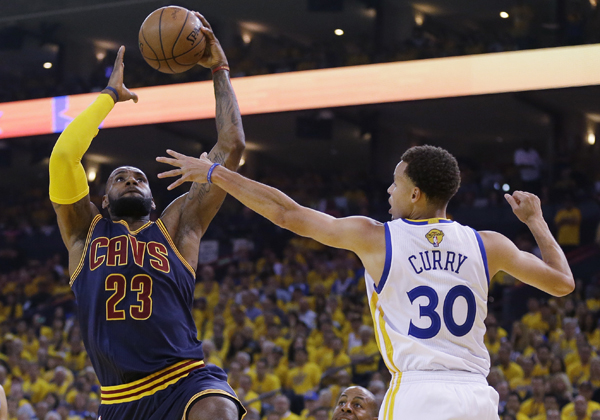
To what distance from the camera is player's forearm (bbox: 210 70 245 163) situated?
380 centimetres

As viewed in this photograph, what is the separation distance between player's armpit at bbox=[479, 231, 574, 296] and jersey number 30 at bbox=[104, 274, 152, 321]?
1598 millimetres

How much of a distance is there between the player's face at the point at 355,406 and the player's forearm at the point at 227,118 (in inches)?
55.2

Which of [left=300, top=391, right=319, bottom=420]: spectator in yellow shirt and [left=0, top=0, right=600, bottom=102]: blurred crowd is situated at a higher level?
[left=0, top=0, right=600, bottom=102]: blurred crowd

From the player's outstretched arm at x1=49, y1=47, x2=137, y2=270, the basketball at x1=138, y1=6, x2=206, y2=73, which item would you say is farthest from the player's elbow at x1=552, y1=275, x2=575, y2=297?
the basketball at x1=138, y1=6, x2=206, y2=73

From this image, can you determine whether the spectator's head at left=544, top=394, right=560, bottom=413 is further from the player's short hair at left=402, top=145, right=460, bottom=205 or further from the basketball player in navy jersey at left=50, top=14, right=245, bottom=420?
the player's short hair at left=402, top=145, right=460, bottom=205

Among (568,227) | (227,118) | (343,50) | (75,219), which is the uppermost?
(343,50)

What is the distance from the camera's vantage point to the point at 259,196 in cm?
274

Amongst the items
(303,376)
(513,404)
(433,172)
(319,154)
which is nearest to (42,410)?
(303,376)

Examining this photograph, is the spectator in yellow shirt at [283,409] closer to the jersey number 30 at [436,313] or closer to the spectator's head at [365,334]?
the spectator's head at [365,334]

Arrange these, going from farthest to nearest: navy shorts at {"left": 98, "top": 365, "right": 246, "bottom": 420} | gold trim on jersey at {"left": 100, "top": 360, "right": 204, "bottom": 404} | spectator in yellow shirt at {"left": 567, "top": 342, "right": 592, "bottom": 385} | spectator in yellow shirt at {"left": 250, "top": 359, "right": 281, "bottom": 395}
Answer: spectator in yellow shirt at {"left": 250, "top": 359, "right": 281, "bottom": 395} < spectator in yellow shirt at {"left": 567, "top": 342, "right": 592, "bottom": 385} < gold trim on jersey at {"left": 100, "top": 360, "right": 204, "bottom": 404} < navy shorts at {"left": 98, "top": 365, "right": 246, "bottom": 420}

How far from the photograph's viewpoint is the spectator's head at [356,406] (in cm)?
371

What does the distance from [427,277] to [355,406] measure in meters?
1.45

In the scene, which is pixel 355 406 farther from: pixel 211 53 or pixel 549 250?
pixel 211 53

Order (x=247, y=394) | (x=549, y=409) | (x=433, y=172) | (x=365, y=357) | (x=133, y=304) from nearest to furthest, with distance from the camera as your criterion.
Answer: (x=433, y=172), (x=133, y=304), (x=549, y=409), (x=247, y=394), (x=365, y=357)
